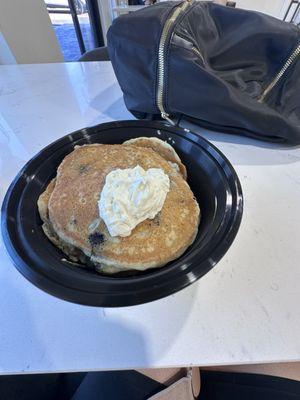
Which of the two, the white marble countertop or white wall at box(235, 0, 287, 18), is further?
white wall at box(235, 0, 287, 18)

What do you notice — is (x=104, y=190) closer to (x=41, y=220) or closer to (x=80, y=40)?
(x=41, y=220)

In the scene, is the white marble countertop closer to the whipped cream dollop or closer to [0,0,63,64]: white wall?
the whipped cream dollop

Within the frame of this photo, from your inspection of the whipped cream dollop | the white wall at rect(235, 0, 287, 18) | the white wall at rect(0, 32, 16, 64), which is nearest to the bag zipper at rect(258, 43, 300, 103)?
the whipped cream dollop

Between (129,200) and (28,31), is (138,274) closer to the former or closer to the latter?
(129,200)

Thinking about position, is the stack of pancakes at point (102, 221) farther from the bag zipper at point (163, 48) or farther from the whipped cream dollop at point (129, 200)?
the bag zipper at point (163, 48)

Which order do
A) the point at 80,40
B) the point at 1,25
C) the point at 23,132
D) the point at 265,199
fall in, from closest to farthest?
the point at 265,199, the point at 23,132, the point at 1,25, the point at 80,40

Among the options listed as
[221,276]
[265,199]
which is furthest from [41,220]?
[265,199]
